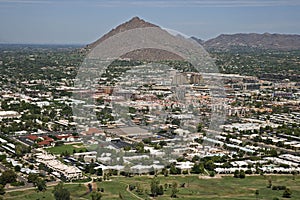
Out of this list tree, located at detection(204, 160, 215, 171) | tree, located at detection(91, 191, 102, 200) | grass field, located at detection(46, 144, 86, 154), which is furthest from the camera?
grass field, located at detection(46, 144, 86, 154)

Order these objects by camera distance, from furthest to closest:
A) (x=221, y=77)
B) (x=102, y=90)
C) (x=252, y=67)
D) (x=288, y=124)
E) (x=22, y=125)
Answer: (x=252, y=67), (x=221, y=77), (x=102, y=90), (x=288, y=124), (x=22, y=125)

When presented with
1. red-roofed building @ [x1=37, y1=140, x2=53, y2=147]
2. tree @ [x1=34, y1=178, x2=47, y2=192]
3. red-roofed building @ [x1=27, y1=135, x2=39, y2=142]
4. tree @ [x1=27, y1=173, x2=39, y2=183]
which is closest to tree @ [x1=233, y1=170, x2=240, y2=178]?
tree @ [x1=34, y1=178, x2=47, y2=192]

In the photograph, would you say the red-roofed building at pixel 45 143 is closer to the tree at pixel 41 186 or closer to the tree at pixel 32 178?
the tree at pixel 32 178

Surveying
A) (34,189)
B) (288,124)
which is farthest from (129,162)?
(288,124)

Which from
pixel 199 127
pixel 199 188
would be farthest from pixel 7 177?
pixel 199 127

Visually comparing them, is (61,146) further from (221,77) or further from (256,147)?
(221,77)

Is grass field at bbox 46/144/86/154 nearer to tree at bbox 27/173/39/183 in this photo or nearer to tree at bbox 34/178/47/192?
tree at bbox 27/173/39/183

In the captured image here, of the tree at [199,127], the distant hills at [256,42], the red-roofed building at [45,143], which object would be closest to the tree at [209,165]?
the tree at [199,127]
